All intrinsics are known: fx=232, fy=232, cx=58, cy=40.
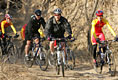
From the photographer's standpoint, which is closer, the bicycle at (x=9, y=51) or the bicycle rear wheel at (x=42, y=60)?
the bicycle rear wheel at (x=42, y=60)

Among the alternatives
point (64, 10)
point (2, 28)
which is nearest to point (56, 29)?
point (2, 28)

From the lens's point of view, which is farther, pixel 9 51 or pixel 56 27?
pixel 9 51

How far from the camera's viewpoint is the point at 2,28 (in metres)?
9.23

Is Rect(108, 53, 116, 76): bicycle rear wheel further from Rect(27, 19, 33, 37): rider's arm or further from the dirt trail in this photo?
Rect(27, 19, 33, 37): rider's arm

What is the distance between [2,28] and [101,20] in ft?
13.0

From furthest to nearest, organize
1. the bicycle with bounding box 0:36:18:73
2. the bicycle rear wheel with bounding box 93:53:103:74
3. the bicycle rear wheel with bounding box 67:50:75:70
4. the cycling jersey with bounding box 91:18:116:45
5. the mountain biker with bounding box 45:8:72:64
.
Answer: the bicycle with bounding box 0:36:18:73
the bicycle rear wheel with bounding box 67:50:75:70
the bicycle rear wheel with bounding box 93:53:103:74
the cycling jersey with bounding box 91:18:116:45
the mountain biker with bounding box 45:8:72:64

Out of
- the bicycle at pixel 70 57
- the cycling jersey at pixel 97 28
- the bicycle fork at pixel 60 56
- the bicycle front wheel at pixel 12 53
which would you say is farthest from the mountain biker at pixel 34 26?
the cycling jersey at pixel 97 28

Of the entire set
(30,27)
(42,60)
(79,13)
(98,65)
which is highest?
(79,13)

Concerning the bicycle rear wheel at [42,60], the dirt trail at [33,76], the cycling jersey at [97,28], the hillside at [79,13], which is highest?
the hillside at [79,13]

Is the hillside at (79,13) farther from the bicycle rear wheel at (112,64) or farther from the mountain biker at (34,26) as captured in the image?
the bicycle rear wheel at (112,64)

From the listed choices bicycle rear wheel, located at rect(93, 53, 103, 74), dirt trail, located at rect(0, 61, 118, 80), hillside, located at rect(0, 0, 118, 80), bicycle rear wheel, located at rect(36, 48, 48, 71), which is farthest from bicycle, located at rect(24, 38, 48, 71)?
hillside, located at rect(0, 0, 118, 80)

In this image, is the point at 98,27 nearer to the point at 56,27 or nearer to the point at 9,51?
the point at 56,27

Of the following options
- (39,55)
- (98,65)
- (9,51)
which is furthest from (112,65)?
(9,51)

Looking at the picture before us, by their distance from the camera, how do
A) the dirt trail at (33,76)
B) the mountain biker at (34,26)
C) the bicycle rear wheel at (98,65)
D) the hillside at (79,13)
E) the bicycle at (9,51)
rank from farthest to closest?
the hillside at (79,13), the bicycle at (9,51), the mountain biker at (34,26), the bicycle rear wheel at (98,65), the dirt trail at (33,76)
